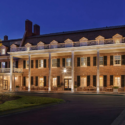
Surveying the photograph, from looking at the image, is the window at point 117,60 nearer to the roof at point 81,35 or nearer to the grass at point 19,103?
the roof at point 81,35

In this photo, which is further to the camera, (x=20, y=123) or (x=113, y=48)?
(x=113, y=48)

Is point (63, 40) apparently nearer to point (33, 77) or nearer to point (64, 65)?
point (64, 65)

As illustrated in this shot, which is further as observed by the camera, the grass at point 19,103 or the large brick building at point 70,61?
the large brick building at point 70,61

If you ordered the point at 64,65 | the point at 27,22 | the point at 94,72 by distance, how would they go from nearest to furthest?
the point at 94,72, the point at 64,65, the point at 27,22

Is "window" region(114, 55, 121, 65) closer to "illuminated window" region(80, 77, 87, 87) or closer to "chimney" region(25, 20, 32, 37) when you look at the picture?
"illuminated window" region(80, 77, 87, 87)

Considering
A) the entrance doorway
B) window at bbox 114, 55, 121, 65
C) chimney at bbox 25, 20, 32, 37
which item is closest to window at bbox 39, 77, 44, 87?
the entrance doorway

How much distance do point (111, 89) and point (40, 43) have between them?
44.1 ft

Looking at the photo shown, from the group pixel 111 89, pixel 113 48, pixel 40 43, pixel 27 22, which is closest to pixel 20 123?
pixel 113 48

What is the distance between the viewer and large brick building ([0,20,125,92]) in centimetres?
2758

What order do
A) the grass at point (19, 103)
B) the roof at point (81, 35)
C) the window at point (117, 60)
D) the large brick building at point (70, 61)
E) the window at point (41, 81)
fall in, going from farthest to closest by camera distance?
the window at point (41, 81) < the window at point (117, 60) < the roof at point (81, 35) < the large brick building at point (70, 61) < the grass at point (19, 103)

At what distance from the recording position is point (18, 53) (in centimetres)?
3198

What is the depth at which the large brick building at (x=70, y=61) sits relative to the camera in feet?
90.5

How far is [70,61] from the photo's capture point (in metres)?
31.5

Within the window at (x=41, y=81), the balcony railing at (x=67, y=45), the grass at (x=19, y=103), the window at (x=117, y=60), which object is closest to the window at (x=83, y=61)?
the balcony railing at (x=67, y=45)
